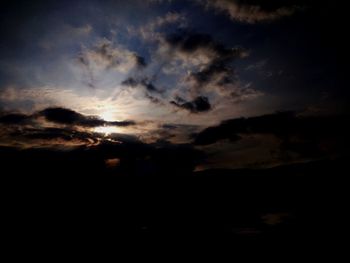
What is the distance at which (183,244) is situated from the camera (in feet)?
103

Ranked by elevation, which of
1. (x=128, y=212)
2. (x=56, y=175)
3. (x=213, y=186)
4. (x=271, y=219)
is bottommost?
(x=271, y=219)

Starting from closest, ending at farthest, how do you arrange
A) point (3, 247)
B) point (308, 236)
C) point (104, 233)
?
1. point (3, 247)
2. point (104, 233)
3. point (308, 236)

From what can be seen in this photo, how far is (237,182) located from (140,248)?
41.6ft

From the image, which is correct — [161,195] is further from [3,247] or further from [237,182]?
[3,247]

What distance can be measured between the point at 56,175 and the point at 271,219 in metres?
23.9

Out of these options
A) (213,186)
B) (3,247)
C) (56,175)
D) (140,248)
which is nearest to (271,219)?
(213,186)

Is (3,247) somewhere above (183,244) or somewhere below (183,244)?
above

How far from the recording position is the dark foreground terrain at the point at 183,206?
2859 centimetres

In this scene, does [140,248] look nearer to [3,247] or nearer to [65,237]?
[65,237]

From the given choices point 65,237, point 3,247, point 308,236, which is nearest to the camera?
point 3,247

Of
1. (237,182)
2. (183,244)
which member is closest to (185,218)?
(183,244)

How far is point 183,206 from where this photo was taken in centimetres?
3269

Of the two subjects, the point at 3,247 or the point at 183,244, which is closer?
the point at 3,247

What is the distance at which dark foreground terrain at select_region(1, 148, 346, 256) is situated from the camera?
93.8 ft
